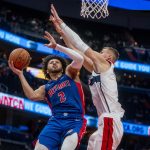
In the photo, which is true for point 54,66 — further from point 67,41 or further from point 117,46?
point 117,46

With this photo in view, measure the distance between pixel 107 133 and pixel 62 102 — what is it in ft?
2.27

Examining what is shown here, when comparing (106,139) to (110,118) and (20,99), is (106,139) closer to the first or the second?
(110,118)

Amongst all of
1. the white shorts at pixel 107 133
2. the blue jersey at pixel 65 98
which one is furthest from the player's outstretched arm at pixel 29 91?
the white shorts at pixel 107 133

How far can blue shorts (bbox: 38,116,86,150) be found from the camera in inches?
224

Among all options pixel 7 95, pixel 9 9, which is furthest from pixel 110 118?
pixel 9 9

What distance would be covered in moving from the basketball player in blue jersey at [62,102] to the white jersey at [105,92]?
0.84 feet

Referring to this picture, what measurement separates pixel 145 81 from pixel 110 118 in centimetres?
2272

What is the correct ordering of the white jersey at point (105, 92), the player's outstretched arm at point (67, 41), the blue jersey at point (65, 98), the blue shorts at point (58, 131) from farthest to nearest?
the white jersey at point (105, 92)
the player's outstretched arm at point (67, 41)
the blue jersey at point (65, 98)
the blue shorts at point (58, 131)

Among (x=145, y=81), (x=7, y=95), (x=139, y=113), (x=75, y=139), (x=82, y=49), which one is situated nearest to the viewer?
(x=75, y=139)

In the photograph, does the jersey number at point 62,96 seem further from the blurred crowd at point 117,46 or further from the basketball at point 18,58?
the blurred crowd at point 117,46

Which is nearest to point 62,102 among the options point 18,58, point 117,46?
point 18,58

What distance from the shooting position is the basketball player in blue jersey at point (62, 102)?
5.69 metres

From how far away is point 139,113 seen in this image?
25422 mm

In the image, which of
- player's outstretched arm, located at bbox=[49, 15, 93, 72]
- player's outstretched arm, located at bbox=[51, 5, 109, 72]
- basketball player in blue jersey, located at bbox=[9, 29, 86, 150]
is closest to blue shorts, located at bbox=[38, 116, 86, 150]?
basketball player in blue jersey, located at bbox=[9, 29, 86, 150]
